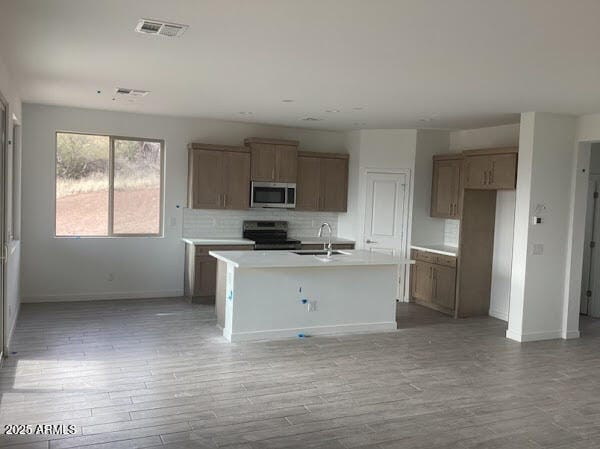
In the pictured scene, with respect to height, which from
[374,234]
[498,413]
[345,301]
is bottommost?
[498,413]

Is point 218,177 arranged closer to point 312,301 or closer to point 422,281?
point 312,301

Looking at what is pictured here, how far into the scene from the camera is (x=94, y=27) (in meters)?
3.49

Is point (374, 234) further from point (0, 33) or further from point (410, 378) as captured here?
point (0, 33)

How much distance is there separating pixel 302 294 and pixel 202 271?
6.95 feet

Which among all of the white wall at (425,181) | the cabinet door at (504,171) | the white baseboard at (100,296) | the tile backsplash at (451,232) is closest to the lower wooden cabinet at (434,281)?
the white wall at (425,181)

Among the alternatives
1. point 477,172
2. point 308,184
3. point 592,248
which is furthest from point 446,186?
point 592,248

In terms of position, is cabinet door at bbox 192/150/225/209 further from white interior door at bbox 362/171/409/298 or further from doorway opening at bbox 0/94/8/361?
doorway opening at bbox 0/94/8/361

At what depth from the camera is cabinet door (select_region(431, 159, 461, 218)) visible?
775 cm

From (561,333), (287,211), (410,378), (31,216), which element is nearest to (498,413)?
(410,378)

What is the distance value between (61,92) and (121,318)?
2.70m

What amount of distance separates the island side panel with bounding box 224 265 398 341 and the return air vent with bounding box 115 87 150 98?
2.19 meters

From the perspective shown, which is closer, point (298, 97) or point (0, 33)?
point (0, 33)

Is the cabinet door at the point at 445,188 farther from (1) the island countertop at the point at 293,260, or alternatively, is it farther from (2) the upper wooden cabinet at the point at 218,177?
(2) the upper wooden cabinet at the point at 218,177

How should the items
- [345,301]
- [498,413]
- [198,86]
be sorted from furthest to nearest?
1. [345,301]
2. [198,86]
3. [498,413]
